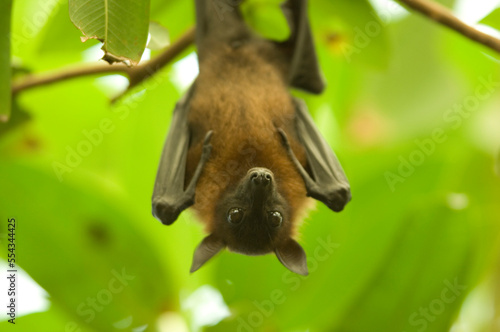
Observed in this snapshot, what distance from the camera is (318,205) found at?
407cm

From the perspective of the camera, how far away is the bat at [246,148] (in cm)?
358

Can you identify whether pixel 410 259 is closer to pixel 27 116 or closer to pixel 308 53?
pixel 308 53

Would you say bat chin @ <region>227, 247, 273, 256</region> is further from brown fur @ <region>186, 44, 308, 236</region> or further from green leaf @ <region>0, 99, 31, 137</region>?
green leaf @ <region>0, 99, 31, 137</region>

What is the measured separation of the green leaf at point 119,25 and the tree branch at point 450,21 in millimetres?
1753

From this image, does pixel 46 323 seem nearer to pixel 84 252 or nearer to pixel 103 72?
pixel 84 252

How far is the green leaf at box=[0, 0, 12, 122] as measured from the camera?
2836mm

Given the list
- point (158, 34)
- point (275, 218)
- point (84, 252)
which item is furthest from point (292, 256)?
point (158, 34)

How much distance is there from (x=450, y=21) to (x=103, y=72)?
7.62 feet

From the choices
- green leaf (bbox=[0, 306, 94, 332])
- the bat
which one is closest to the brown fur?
the bat

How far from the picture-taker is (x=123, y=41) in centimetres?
250

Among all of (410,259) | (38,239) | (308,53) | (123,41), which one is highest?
(123,41)

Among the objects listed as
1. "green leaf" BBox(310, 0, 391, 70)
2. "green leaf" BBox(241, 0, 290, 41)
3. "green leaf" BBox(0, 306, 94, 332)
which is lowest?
"green leaf" BBox(0, 306, 94, 332)

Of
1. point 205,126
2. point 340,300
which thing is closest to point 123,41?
point 205,126

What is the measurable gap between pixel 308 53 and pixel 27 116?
2069mm
